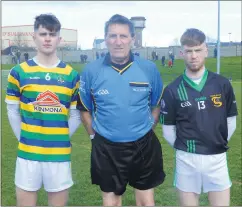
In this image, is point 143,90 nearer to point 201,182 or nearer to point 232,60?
point 201,182

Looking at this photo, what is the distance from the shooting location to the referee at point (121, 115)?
369 cm

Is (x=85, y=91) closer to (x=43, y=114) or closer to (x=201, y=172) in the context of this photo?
(x=43, y=114)

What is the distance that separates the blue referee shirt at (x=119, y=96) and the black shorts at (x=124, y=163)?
8 cm

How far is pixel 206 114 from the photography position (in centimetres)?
363

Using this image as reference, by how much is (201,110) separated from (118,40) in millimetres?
1003

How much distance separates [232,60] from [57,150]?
158 feet

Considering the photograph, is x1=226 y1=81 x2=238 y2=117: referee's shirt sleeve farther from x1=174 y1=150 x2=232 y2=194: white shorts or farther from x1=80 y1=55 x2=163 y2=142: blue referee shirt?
x1=80 y1=55 x2=163 y2=142: blue referee shirt

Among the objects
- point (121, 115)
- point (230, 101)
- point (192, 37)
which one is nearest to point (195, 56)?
point (192, 37)

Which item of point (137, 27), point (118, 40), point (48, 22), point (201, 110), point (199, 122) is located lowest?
point (199, 122)

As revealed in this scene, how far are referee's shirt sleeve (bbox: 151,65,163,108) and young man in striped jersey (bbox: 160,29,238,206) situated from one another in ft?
0.54

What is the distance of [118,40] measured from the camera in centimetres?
364

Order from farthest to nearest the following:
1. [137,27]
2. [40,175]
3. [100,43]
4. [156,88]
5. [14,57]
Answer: [14,57], [100,43], [137,27], [156,88], [40,175]

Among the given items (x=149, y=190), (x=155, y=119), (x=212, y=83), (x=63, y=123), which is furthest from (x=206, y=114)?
(x=63, y=123)

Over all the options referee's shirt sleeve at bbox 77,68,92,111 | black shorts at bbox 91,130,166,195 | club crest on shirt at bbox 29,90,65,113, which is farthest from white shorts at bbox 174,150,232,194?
club crest on shirt at bbox 29,90,65,113
